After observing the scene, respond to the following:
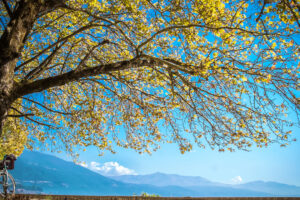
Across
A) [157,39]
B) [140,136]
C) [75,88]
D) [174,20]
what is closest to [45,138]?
[75,88]

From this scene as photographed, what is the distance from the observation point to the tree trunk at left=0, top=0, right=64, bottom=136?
5.93 m

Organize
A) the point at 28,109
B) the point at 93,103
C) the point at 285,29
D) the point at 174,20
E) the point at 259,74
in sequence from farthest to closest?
the point at 28,109 → the point at 93,103 → the point at 174,20 → the point at 259,74 → the point at 285,29

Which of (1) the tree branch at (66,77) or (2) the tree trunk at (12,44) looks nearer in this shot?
(2) the tree trunk at (12,44)

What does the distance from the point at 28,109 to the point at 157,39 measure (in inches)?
257

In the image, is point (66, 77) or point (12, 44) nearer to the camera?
point (12, 44)

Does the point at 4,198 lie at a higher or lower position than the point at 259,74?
lower

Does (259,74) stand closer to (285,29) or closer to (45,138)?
(285,29)

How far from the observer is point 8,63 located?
602 centimetres

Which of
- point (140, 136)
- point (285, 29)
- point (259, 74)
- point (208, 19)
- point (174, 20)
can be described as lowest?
point (140, 136)

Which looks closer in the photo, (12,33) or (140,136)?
(12,33)

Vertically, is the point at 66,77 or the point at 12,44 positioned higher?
the point at 12,44

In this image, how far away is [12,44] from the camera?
611 centimetres

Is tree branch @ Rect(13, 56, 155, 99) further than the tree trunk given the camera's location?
Yes

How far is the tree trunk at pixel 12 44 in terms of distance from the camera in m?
5.93
